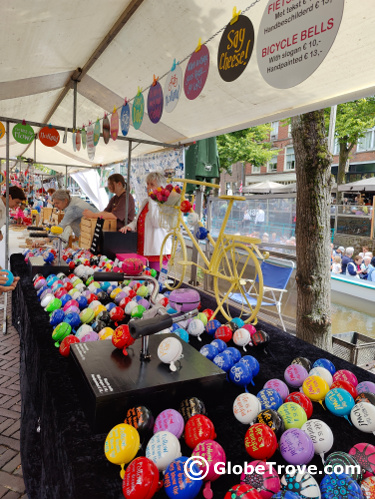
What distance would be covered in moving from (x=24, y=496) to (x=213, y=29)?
272 centimetres

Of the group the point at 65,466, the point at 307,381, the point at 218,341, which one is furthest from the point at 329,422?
the point at 65,466

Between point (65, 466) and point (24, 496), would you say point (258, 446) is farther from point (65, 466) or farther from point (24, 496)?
point (24, 496)

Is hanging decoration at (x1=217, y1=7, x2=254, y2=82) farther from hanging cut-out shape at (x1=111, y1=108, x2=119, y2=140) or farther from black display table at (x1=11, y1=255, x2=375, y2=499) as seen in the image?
hanging cut-out shape at (x1=111, y1=108, x2=119, y2=140)

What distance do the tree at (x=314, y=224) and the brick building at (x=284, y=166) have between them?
15941 millimetres

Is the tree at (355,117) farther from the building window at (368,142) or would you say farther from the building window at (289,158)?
the building window at (289,158)

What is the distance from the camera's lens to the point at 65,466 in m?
0.90

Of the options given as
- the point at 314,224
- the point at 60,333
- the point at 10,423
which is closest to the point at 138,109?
the point at 314,224

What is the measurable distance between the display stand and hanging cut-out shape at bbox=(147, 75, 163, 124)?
196 centimetres

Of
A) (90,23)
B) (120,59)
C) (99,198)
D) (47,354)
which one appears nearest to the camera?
(47,354)

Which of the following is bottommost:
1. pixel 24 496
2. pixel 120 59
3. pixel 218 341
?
pixel 24 496

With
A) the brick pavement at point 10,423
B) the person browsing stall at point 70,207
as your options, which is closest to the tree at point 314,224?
the brick pavement at point 10,423

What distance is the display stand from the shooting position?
1007 mm

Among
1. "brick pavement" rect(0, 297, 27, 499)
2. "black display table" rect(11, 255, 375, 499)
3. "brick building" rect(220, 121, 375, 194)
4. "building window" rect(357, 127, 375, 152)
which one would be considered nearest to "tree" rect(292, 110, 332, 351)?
"black display table" rect(11, 255, 375, 499)

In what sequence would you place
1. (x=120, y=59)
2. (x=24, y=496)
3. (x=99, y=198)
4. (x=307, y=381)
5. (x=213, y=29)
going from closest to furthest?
(x=307, y=381)
(x=24, y=496)
(x=213, y=29)
(x=120, y=59)
(x=99, y=198)
